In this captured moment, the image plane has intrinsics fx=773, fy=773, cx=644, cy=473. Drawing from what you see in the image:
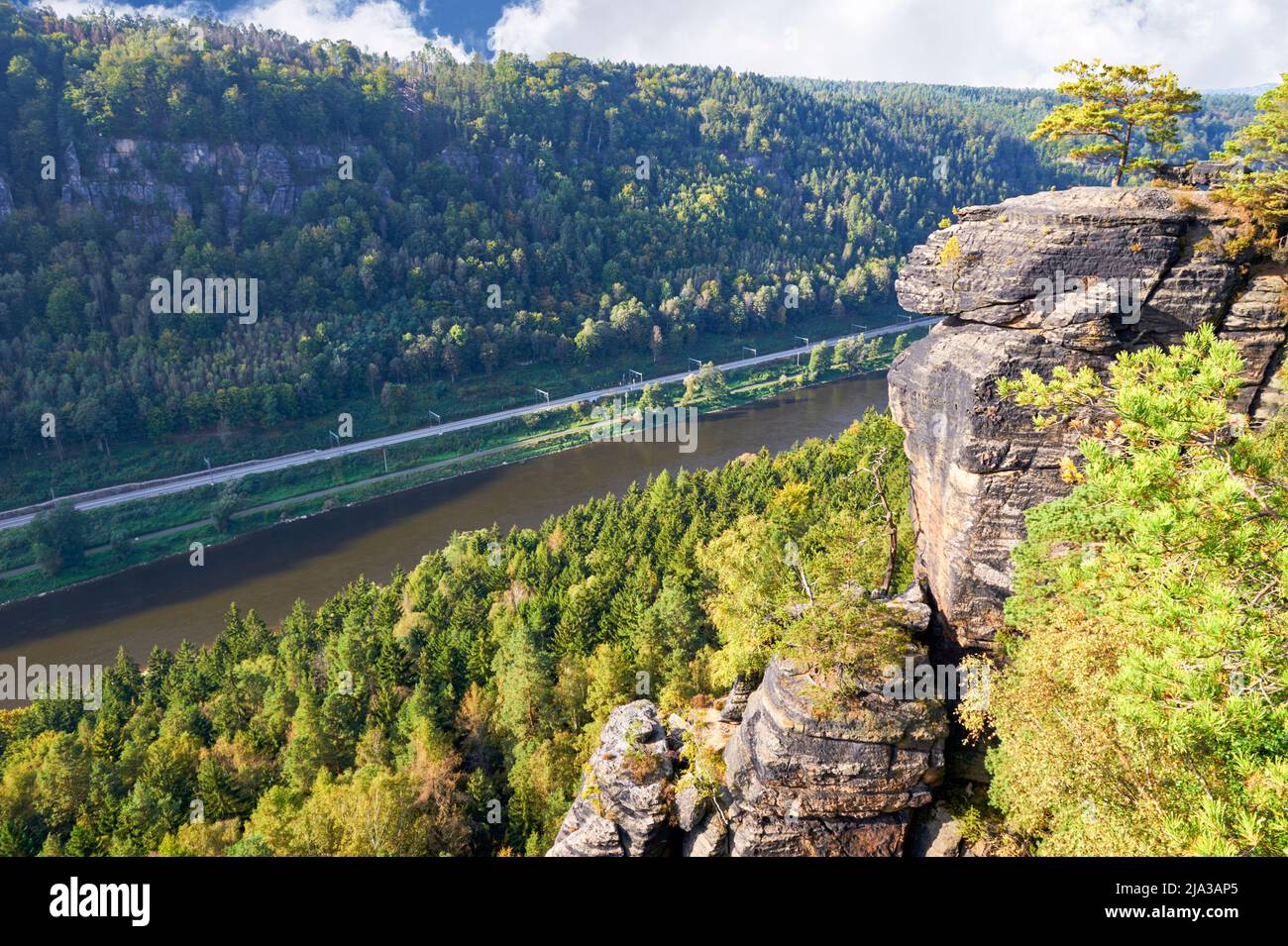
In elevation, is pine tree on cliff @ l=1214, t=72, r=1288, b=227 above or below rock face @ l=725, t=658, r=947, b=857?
above

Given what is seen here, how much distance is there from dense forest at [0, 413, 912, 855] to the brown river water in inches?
460

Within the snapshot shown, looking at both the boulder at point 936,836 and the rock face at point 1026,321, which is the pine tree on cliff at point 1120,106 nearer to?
the rock face at point 1026,321

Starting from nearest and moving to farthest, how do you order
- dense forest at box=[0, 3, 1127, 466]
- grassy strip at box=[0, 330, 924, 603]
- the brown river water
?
the brown river water, grassy strip at box=[0, 330, 924, 603], dense forest at box=[0, 3, 1127, 466]

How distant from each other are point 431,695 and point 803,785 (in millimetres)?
18986

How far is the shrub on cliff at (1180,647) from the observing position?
9008mm

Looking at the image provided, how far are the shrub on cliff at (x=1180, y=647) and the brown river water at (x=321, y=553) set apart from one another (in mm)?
48615

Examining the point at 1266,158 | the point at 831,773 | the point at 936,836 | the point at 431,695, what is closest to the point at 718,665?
the point at 831,773

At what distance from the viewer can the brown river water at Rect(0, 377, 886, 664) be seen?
162 ft

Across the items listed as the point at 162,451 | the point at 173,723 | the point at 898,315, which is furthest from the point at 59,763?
the point at 898,315

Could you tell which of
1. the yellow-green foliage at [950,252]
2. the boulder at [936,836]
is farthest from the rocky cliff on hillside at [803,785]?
the yellow-green foliage at [950,252]

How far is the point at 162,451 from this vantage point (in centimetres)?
7019

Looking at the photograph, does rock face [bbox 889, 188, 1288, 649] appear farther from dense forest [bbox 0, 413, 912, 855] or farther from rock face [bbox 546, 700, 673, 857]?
rock face [bbox 546, 700, 673, 857]

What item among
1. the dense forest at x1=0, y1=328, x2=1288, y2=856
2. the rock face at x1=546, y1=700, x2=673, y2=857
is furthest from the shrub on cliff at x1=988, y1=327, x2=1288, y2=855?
the rock face at x1=546, y1=700, x2=673, y2=857

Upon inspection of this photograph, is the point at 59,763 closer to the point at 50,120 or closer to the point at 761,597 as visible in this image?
the point at 761,597
